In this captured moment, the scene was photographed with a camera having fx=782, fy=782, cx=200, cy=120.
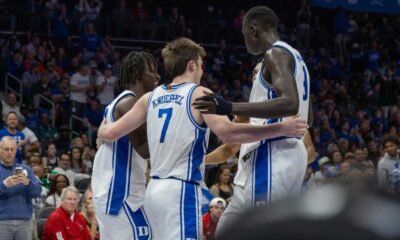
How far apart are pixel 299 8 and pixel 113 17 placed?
762cm

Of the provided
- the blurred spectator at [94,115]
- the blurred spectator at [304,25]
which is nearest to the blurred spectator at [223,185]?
the blurred spectator at [94,115]

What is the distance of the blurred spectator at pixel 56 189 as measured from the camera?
10672 millimetres

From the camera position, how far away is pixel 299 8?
2598 cm

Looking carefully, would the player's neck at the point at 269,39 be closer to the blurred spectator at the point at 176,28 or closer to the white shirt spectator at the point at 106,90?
the white shirt spectator at the point at 106,90

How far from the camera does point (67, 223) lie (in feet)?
30.2

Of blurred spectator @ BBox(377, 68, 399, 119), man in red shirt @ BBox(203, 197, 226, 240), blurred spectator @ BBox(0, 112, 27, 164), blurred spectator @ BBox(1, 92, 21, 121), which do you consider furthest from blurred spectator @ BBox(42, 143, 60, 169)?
blurred spectator @ BBox(377, 68, 399, 119)

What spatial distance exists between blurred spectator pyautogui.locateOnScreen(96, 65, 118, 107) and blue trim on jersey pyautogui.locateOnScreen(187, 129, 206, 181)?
12.9m

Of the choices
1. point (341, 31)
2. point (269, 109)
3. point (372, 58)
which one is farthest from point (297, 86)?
point (341, 31)

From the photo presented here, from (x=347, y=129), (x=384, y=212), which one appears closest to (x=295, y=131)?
(x=384, y=212)

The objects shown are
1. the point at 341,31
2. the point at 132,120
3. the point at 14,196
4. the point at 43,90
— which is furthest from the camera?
the point at 341,31

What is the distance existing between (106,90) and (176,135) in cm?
1317

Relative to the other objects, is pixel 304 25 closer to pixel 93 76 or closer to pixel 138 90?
pixel 93 76

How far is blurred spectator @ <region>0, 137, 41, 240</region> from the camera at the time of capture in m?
8.81

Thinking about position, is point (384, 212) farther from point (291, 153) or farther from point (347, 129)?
point (347, 129)
